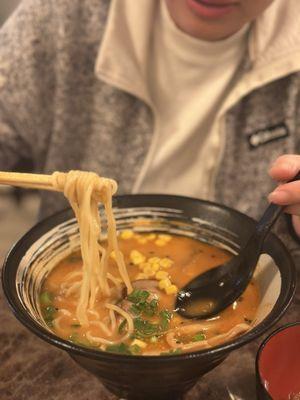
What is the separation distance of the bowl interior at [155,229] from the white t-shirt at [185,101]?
2.01 feet

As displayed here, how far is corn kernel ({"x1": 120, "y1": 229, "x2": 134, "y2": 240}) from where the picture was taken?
1431 mm

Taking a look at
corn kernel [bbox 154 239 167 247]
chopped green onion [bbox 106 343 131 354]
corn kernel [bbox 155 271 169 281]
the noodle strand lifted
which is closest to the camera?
chopped green onion [bbox 106 343 131 354]

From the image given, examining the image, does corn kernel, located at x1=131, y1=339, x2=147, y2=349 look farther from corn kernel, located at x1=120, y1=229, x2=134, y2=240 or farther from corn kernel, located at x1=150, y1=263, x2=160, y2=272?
corn kernel, located at x1=120, y1=229, x2=134, y2=240

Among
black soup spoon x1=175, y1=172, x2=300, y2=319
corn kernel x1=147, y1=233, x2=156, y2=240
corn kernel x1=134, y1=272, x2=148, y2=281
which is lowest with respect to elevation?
corn kernel x1=134, y1=272, x2=148, y2=281

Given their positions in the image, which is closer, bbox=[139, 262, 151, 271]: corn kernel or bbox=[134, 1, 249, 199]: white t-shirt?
bbox=[139, 262, 151, 271]: corn kernel

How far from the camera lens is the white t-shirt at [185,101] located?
193cm

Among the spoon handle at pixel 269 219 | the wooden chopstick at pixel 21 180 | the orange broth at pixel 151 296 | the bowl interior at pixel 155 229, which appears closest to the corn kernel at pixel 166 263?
the orange broth at pixel 151 296

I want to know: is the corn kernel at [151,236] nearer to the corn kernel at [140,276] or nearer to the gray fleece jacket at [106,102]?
the corn kernel at [140,276]

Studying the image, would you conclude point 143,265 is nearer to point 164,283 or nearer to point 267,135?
point 164,283

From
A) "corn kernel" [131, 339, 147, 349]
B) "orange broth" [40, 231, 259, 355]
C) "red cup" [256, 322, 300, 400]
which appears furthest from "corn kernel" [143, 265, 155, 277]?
"red cup" [256, 322, 300, 400]

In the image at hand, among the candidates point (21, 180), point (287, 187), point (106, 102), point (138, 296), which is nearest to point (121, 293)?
point (138, 296)

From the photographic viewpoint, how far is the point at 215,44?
1.89 m

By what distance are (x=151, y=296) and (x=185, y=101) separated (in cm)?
103

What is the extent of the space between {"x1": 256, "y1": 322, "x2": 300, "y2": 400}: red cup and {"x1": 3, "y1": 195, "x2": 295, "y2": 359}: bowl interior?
0.20ft
